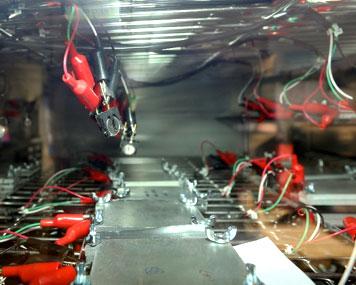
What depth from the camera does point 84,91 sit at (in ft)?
2.99

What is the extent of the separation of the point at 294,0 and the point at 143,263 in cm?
95

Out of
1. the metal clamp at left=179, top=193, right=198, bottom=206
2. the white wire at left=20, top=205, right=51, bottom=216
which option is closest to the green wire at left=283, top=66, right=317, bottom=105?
the metal clamp at left=179, top=193, right=198, bottom=206

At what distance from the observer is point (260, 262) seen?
32.6 inches

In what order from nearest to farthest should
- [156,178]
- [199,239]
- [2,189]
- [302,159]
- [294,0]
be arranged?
[199,239], [294,0], [2,189], [156,178], [302,159]

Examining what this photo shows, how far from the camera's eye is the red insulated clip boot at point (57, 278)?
0.67 metres

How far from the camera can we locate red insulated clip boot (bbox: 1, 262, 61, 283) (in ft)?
2.47

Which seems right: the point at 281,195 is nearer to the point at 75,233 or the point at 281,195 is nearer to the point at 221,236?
the point at 221,236

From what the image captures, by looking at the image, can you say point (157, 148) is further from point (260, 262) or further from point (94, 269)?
point (94, 269)

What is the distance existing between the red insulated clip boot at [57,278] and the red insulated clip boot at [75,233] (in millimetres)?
255

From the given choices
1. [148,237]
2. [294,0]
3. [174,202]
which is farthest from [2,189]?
[294,0]

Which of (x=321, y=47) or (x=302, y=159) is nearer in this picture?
(x=321, y=47)

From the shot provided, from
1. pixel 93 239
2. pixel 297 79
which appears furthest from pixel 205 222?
pixel 297 79

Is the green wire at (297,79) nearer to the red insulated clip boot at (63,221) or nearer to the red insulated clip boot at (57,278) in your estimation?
the red insulated clip boot at (63,221)

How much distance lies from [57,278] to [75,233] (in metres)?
0.30
